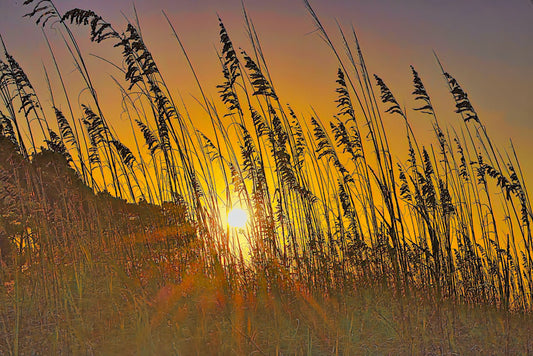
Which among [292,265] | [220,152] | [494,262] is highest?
[220,152]

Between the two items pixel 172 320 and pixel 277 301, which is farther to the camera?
pixel 277 301

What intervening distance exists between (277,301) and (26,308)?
64.0 inches

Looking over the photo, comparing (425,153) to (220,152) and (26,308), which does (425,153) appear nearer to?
(220,152)

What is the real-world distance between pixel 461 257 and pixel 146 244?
2.41 metres

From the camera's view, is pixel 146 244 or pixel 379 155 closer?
pixel 379 155

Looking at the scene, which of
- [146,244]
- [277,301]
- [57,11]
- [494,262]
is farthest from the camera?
[494,262]

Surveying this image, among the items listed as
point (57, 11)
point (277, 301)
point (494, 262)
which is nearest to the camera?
point (57, 11)

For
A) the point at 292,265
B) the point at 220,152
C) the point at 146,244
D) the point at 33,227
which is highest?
the point at 220,152

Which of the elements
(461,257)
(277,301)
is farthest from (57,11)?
(461,257)

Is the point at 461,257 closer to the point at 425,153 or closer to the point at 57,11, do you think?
the point at 425,153

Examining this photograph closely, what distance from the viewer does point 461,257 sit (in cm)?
375

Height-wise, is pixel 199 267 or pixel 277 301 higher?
pixel 199 267

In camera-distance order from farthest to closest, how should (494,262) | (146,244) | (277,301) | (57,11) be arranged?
(494,262) → (146,244) → (277,301) → (57,11)

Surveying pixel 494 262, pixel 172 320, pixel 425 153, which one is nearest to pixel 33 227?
pixel 172 320
